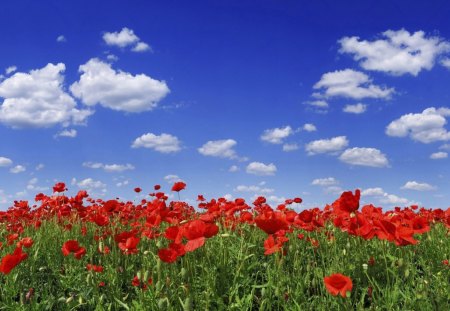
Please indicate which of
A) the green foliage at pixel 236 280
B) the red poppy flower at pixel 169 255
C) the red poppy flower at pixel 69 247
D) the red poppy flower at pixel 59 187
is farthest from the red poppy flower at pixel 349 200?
the red poppy flower at pixel 59 187

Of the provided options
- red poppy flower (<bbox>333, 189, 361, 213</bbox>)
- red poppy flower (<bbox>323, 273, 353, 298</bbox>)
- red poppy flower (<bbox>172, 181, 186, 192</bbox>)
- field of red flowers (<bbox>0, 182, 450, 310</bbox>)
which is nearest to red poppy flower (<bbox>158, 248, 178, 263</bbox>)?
field of red flowers (<bbox>0, 182, 450, 310</bbox>)

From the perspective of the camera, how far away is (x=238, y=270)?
15.2ft

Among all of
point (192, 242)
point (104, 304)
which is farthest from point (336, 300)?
point (104, 304)

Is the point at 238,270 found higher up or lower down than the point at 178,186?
lower down

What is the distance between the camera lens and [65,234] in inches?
312

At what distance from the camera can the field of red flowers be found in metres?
4.27

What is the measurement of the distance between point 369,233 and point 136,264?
131 inches

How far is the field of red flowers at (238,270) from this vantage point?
4266 millimetres

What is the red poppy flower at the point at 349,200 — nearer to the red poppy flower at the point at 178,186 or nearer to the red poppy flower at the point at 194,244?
the red poppy flower at the point at 194,244

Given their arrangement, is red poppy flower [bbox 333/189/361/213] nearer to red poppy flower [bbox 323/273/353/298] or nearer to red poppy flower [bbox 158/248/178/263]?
red poppy flower [bbox 323/273/353/298]

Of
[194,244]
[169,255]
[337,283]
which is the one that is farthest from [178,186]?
[337,283]

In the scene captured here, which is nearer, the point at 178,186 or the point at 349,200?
the point at 349,200

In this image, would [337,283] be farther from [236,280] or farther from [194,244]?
[236,280]

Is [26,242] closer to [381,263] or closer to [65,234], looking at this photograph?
[65,234]
